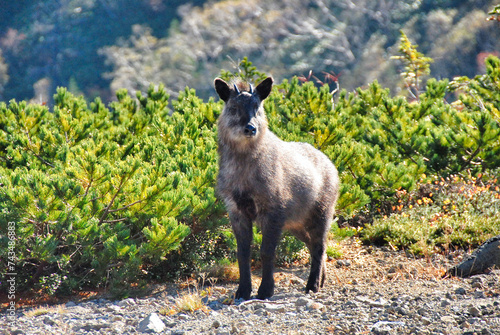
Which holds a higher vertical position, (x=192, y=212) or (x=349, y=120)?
(x=349, y=120)

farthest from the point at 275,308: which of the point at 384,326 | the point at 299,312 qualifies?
the point at 384,326

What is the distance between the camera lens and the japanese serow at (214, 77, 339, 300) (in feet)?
19.4

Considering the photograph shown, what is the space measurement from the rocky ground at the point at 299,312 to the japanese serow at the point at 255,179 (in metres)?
0.51

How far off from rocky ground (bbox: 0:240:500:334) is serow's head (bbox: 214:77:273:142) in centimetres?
167

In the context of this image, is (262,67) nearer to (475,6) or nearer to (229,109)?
(475,6)

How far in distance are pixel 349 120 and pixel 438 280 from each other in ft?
12.6

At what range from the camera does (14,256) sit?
615 cm

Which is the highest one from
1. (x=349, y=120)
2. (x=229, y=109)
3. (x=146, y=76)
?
(x=229, y=109)

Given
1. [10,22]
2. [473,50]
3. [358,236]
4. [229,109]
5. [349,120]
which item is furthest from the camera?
[10,22]

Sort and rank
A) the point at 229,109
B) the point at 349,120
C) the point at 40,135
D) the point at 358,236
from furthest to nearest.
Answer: the point at 349,120
the point at 358,236
the point at 40,135
the point at 229,109

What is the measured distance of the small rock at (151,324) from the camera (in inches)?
195

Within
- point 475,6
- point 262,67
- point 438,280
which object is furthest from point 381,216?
point 475,6

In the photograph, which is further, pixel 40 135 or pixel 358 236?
pixel 358 236

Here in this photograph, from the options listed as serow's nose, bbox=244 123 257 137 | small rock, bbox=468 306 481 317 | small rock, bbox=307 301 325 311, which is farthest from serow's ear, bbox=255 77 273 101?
small rock, bbox=468 306 481 317
